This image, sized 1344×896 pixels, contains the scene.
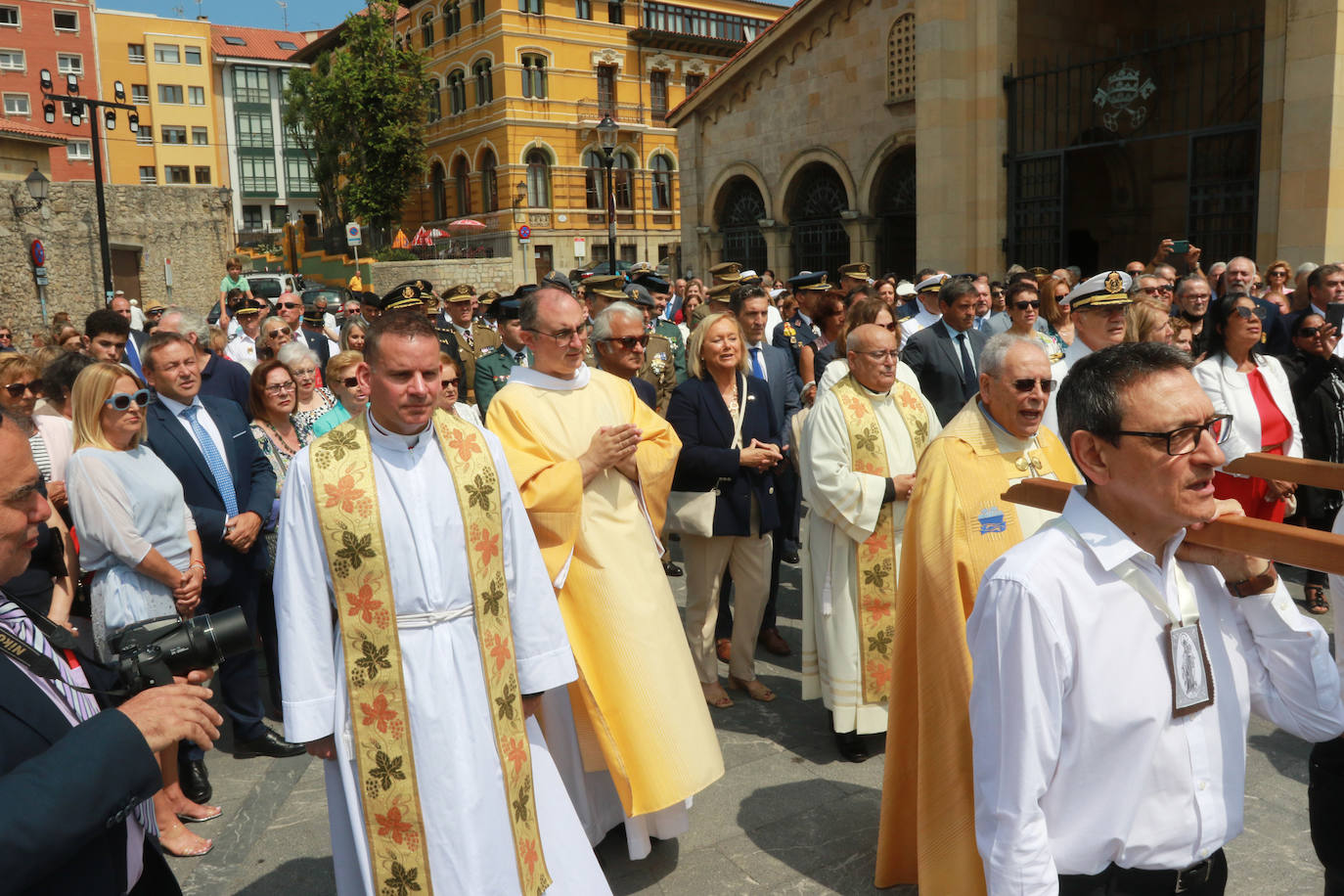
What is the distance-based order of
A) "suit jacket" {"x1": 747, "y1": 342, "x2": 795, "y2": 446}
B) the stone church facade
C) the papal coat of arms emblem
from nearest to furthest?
"suit jacket" {"x1": 747, "y1": 342, "x2": 795, "y2": 446} → the stone church facade → the papal coat of arms emblem

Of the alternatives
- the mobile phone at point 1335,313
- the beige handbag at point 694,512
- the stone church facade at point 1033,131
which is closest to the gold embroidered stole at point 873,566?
the beige handbag at point 694,512

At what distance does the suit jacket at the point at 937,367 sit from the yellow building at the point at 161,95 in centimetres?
6495

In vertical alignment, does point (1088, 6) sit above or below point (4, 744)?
above

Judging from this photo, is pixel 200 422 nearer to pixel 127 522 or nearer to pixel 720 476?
pixel 127 522

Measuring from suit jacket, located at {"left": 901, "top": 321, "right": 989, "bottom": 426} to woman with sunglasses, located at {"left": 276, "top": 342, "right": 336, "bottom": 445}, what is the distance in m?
3.70

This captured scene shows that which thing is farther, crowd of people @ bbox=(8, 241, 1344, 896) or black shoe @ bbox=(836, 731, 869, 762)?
black shoe @ bbox=(836, 731, 869, 762)

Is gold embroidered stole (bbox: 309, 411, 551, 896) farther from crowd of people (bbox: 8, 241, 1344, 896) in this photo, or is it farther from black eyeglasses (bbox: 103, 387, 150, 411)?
black eyeglasses (bbox: 103, 387, 150, 411)

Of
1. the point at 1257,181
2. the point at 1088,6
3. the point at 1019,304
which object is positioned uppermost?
the point at 1088,6

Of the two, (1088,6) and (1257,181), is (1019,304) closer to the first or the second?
(1257,181)

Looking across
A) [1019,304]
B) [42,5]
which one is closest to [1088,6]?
[1019,304]

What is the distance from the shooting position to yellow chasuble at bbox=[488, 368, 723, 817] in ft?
12.3

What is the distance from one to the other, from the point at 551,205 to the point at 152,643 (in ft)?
147

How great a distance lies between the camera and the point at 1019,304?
6.96 meters

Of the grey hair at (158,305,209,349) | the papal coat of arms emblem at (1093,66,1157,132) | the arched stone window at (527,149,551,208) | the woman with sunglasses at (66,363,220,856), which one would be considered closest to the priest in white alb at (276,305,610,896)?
the woman with sunglasses at (66,363,220,856)
